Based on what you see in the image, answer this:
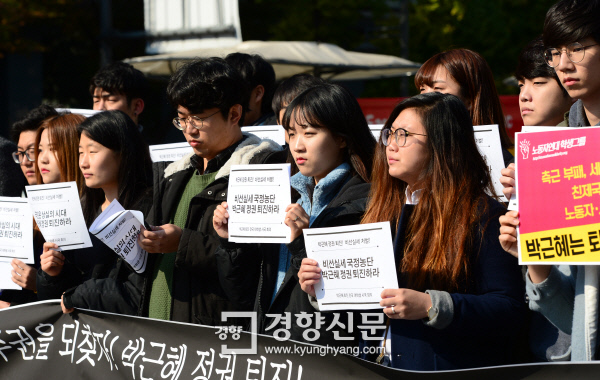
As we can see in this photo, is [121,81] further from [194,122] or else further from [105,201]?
[194,122]

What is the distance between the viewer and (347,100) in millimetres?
3680

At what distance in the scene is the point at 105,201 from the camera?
15.1 feet

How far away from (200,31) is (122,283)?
667 centimetres

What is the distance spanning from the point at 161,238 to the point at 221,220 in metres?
0.38

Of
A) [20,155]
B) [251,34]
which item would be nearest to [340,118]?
[20,155]

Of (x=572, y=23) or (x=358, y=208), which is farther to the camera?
(x=358, y=208)

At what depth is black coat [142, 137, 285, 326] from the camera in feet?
12.7

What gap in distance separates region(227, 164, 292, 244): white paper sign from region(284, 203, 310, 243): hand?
0.03 metres

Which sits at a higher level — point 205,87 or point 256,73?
point 256,73

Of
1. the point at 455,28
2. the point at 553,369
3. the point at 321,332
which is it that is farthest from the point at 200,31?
the point at 553,369

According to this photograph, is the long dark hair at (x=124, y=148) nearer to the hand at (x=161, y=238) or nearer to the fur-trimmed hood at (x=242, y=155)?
the fur-trimmed hood at (x=242, y=155)

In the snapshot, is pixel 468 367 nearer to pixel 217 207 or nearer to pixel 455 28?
pixel 217 207

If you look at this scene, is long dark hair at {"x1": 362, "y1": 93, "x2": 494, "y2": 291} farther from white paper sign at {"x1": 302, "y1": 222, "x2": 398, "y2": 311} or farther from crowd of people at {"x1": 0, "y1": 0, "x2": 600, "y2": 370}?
white paper sign at {"x1": 302, "y1": 222, "x2": 398, "y2": 311}

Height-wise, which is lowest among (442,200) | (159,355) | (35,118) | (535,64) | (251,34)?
(159,355)
